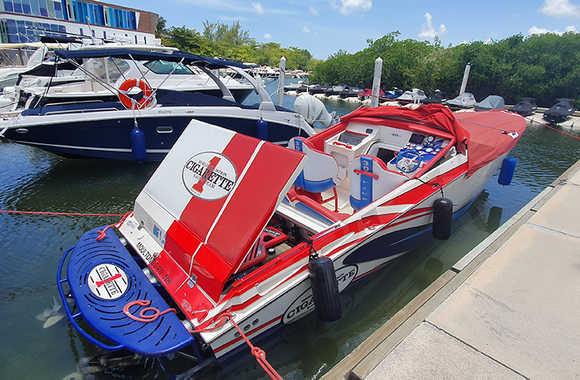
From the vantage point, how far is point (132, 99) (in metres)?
8.78

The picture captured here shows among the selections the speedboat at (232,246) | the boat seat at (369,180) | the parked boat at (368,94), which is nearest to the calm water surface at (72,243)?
the speedboat at (232,246)

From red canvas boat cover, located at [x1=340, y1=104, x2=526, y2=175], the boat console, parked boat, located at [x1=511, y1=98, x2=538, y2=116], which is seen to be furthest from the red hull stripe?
parked boat, located at [x1=511, y1=98, x2=538, y2=116]

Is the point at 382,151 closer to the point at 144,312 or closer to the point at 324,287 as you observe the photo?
the point at 324,287

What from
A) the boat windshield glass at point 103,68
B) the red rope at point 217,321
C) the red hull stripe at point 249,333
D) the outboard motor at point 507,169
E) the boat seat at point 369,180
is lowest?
the red hull stripe at point 249,333

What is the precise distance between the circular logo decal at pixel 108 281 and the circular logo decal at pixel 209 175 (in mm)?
1167

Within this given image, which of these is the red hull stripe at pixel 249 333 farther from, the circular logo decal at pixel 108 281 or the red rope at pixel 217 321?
the circular logo decal at pixel 108 281

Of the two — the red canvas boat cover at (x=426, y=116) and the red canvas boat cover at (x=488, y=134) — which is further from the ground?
the red canvas boat cover at (x=426, y=116)

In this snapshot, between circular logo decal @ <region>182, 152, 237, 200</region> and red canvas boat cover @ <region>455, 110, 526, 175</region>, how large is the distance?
15.0ft

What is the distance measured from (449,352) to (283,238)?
210 centimetres

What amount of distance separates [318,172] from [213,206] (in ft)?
7.85

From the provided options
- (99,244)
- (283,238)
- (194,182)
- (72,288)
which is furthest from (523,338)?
(99,244)

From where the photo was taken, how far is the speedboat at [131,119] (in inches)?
323

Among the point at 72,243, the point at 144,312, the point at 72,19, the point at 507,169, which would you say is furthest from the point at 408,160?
the point at 72,19

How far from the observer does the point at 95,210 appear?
288 inches
